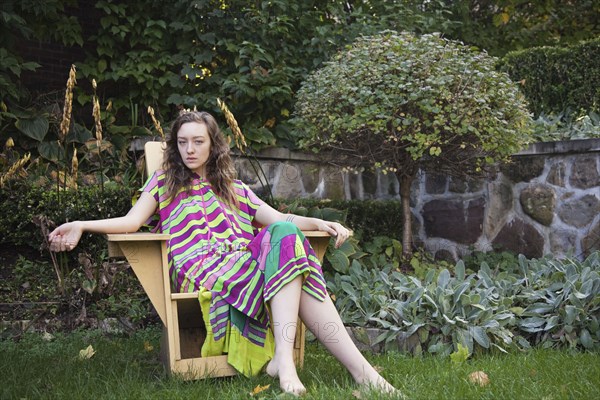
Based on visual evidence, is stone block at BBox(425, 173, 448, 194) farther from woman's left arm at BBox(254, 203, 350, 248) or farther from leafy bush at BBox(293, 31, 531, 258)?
woman's left arm at BBox(254, 203, 350, 248)

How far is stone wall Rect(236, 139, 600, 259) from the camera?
4.38 metres

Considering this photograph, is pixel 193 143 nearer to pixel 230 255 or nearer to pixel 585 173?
pixel 230 255

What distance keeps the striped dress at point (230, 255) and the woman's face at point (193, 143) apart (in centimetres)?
10

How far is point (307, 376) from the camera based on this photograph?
99.7 inches

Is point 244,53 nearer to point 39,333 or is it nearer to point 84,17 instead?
point 84,17

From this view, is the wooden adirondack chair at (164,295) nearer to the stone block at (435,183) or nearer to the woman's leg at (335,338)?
the woman's leg at (335,338)

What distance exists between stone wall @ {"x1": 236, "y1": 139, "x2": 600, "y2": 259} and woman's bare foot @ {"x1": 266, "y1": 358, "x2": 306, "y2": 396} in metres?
2.51

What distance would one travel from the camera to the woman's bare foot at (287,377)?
7.27 ft

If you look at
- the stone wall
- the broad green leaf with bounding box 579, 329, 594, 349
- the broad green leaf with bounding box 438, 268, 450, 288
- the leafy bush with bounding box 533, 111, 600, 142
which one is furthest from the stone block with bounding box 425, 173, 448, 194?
the broad green leaf with bounding box 579, 329, 594, 349

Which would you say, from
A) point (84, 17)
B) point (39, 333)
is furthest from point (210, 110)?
point (39, 333)

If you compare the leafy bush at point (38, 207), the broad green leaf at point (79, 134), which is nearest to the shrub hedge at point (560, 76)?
the leafy bush at point (38, 207)

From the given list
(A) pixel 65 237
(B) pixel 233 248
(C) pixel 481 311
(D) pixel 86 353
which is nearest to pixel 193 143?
(B) pixel 233 248

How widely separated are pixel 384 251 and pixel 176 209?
212 cm

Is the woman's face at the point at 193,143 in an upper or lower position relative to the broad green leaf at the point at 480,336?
upper
